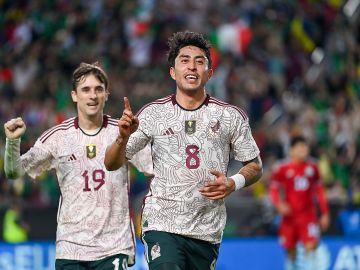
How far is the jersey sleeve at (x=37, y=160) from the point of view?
860 cm

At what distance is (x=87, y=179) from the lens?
8617mm

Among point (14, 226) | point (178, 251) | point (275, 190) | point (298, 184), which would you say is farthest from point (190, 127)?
point (14, 226)

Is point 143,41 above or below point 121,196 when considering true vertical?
above

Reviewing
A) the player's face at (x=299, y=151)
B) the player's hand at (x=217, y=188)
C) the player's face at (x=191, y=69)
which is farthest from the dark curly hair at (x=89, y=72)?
the player's face at (x=299, y=151)

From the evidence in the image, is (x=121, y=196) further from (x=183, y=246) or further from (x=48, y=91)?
(x=48, y=91)

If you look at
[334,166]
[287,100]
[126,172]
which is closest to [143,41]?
[287,100]

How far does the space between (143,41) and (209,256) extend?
42.0ft

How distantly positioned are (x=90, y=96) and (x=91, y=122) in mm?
220

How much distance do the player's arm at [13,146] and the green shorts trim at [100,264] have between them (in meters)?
0.81

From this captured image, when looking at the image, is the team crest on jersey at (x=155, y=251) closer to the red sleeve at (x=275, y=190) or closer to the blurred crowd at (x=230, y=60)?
the red sleeve at (x=275, y=190)

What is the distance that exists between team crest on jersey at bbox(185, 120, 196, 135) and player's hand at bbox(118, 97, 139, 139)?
0.66 m

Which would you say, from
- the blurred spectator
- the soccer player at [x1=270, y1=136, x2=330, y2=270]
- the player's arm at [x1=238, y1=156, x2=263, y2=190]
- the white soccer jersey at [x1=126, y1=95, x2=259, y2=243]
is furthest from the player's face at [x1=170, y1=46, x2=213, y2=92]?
the blurred spectator

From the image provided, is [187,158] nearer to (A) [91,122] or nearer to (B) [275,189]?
(A) [91,122]

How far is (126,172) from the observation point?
28.6ft
